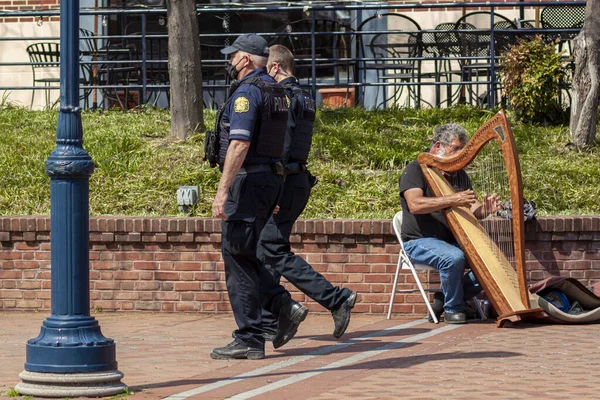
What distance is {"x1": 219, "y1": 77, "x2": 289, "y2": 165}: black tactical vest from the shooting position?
23.6 ft

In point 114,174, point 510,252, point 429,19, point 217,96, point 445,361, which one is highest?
point 429,19

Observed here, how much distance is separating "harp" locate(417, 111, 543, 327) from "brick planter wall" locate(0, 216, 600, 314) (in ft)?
2.22

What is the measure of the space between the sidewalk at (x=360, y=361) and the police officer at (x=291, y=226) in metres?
0.30

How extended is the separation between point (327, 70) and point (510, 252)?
316 inches

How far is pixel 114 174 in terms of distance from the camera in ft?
36.7

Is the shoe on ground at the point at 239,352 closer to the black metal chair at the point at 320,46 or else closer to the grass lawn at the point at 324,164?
the grass lawn at the point at 324,164

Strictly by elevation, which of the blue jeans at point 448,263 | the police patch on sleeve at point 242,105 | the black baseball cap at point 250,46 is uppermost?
the black baseball cap at point 250,46

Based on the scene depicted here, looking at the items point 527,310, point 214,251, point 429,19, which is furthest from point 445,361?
point 429,19

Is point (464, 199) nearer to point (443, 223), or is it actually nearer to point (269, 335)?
point (443, 223)

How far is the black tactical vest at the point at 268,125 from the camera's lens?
720 centimetres

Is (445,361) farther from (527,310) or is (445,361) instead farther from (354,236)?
(354,236)

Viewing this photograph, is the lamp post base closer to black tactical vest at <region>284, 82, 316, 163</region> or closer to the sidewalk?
the sidewalk

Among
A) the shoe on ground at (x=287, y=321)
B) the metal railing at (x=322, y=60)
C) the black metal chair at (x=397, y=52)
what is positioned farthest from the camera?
the black metal chair at (x=397, y=52)

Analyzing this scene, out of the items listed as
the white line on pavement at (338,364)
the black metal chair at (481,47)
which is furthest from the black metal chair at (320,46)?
the white line on pavement at (338,364)
